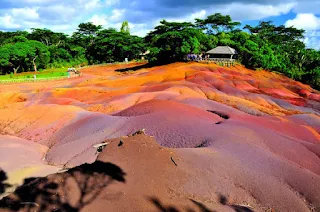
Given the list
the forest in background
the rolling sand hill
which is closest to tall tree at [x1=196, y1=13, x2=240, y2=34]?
the forest in background

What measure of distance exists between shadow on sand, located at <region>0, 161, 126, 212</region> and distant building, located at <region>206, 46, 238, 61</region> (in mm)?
57176

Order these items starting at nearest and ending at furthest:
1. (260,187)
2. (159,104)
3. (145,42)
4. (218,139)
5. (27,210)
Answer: (27,210)
(260,187)
(218,139)
(159,104)
(145,42)

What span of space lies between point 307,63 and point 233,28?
26.7m

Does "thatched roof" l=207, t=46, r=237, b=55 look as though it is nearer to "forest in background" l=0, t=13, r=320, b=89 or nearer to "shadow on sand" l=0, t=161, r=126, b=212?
"forest in background" l=0, t=13, r=320, b=89

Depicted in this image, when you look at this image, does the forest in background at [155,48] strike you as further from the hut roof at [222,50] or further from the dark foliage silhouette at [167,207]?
the dark foliage silhouette at [167,207]

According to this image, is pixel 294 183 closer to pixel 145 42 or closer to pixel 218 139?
pixel 218 139

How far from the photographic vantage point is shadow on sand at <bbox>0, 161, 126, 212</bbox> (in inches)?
283

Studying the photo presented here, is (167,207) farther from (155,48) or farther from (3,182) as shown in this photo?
(155,48)

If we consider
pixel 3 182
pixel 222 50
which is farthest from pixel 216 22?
pixel 3 182

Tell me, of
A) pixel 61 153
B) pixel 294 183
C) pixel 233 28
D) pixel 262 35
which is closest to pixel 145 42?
pixel 233 28

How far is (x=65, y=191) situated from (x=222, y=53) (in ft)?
196

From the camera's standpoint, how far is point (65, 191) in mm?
7793

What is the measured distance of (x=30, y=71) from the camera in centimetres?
6259

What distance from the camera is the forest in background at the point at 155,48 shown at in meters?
59.0
